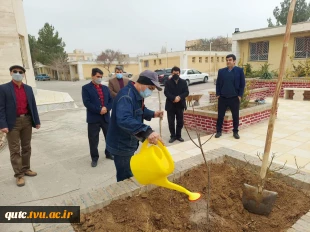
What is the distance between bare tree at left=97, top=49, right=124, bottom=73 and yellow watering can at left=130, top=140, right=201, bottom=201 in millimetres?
42575

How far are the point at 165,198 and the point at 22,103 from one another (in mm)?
2660

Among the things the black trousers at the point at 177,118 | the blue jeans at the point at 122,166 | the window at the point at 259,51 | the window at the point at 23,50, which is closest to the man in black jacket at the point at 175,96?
the black trousers at the point at 177,118

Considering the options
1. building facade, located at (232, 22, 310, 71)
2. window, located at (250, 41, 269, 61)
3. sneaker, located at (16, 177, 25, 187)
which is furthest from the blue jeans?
window, located at (250, 41, 269, 61)

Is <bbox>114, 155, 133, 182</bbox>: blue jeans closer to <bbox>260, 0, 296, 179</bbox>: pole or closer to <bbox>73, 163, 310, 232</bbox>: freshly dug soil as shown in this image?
<bbox>73, 163, 310, 232</bbox>: freshly dug soil

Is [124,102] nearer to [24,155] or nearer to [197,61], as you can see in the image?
[24,155]

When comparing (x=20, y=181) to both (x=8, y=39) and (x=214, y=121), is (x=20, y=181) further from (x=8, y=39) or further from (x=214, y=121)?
(x=8, y=39)

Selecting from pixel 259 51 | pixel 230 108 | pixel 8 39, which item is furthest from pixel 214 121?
pixel 259 51

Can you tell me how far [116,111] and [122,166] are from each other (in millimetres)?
719

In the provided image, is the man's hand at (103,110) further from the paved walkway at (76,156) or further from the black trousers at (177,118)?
the black trousers at (177,118)

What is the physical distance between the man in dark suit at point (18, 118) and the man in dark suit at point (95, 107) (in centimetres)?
85

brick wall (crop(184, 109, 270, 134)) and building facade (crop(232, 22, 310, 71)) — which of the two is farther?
building facade (crop(232, 22, 310, 71))

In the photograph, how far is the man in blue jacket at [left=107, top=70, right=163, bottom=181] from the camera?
1.98 metres

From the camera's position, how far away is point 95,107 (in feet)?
12.6

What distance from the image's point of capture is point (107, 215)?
190 cm
